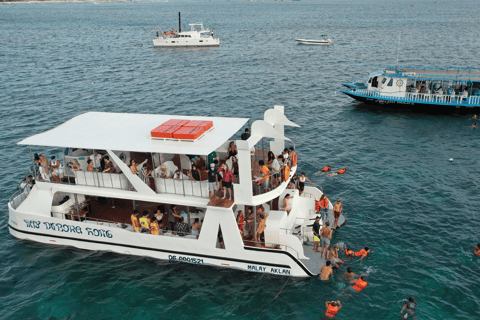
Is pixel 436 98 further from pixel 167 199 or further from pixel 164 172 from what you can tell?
pixel 167 199

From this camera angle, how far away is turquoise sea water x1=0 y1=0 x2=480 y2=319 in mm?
18062

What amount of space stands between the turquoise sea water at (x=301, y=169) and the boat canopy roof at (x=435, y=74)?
4372mm

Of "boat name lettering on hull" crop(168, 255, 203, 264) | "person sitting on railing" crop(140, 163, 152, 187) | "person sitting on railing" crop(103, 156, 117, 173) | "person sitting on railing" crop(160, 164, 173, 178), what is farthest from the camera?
"person sitting on railing" crop(103, 156, 117, 173)

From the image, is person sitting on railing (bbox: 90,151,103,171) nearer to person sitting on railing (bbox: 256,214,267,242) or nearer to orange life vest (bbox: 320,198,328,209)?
person sitting on railing (bbox: 256,214,267,242)

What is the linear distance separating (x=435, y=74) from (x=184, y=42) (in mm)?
68506

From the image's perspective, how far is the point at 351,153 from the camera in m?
35.9

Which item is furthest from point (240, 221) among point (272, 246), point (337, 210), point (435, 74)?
point (435, 74)

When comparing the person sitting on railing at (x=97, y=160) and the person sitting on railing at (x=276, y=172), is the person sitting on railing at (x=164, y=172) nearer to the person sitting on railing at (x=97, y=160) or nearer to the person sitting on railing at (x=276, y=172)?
the person sitting on railing at (x=97, y=160)

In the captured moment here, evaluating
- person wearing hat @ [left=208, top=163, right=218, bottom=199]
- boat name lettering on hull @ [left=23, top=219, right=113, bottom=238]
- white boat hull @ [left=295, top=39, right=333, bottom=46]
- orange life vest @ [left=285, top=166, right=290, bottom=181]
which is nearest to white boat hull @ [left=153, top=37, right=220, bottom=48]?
white boat hull @ [left=295, top=39, right=333, bottom=46]

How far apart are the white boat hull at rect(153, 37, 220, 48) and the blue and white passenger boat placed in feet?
192

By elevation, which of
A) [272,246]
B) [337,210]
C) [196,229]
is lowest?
[337,210]

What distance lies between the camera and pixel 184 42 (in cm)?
10006

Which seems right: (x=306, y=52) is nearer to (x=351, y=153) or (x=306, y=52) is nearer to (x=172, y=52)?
(x=172, y=52)

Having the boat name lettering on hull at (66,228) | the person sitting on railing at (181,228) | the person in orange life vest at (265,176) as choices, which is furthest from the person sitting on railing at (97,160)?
the person in orange life vest at (265,176)
